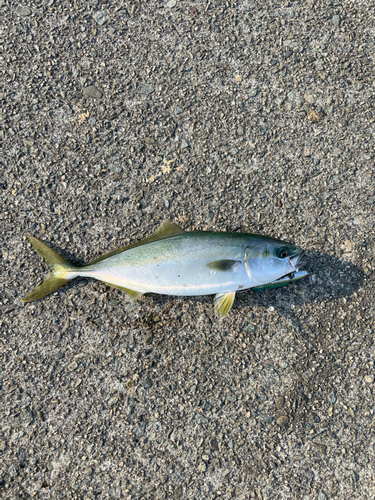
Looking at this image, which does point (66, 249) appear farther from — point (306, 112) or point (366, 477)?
point (366, 477)

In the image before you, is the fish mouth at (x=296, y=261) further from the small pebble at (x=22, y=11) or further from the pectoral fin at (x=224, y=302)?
the small pebble at (x=22, y=11)

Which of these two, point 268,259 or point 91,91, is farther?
point 91,91

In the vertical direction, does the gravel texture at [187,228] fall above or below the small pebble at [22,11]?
below

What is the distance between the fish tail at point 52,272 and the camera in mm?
2959

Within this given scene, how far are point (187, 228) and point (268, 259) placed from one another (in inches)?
31.4

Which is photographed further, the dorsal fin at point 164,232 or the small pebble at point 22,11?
the small pebble at point 22,11

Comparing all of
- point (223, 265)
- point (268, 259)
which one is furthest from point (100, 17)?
→ point (268, 259)

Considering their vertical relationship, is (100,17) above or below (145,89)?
above

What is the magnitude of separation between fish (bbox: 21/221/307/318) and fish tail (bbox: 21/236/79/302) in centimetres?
5

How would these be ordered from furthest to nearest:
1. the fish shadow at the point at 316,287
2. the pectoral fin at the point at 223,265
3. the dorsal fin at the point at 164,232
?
the fish shadow at the point at 316,287, the dorsal fin at the point at 164,232, the pectoral fin at the point at 223,265

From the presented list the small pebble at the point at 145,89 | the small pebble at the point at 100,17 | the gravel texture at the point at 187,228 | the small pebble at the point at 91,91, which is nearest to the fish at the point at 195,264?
the gravel texture at the point at 187,228

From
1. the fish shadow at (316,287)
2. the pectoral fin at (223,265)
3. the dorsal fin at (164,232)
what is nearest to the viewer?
Result: the pectoral fin at (223,265)

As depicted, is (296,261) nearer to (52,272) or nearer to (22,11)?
(52,272)

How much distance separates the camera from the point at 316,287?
10.4ft
